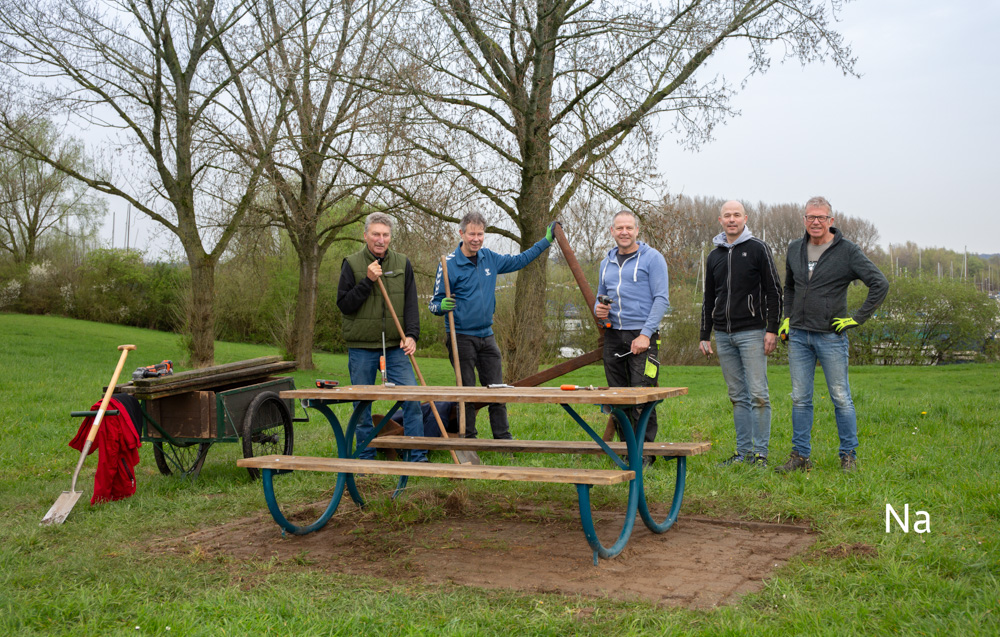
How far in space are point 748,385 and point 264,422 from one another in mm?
3819

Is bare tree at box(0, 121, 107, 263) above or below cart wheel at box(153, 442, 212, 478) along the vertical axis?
above

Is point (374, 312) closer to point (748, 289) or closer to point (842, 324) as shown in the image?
point (748, 289)

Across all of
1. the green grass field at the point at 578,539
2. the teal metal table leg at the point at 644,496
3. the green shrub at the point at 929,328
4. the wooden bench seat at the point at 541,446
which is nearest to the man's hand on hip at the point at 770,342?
the green grass field at the point at 578,539

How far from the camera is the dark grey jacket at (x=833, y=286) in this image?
5641mm

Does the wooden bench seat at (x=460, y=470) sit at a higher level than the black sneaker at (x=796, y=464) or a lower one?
higher

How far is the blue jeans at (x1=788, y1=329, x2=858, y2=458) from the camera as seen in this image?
5.73 metres

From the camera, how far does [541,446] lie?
4.86 metres

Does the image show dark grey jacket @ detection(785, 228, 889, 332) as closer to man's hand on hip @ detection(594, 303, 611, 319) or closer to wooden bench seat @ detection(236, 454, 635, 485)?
man's hand on hip @ detection(594, 303, 611, 319)

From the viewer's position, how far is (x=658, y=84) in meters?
12.0

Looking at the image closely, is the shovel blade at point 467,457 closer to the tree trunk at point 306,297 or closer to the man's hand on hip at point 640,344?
the man's hand on hip at point 640,344

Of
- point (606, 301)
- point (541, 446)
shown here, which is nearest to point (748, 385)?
point (606, 301)

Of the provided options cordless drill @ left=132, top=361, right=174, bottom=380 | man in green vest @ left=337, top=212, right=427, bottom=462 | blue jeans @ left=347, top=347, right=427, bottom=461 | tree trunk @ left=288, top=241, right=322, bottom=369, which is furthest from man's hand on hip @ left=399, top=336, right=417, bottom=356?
tree trunk @ left=288, top=241, right=322, bottom=369

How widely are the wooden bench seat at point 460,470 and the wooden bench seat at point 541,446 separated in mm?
593

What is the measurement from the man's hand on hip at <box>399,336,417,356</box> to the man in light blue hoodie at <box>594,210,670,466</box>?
1.42 m
